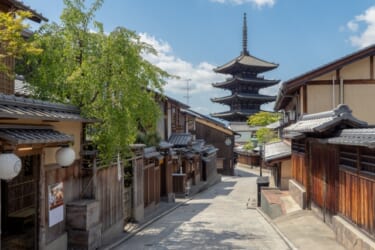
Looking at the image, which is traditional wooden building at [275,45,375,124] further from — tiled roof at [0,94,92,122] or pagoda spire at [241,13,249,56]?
pagoda spire at [241,13,249,56]

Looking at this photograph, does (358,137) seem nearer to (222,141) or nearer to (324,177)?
(324,177)

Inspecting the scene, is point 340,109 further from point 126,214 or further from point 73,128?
point 126,214

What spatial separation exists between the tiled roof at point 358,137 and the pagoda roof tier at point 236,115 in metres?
55.7

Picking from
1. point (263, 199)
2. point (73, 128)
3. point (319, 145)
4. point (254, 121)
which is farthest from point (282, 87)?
point (254, 121)

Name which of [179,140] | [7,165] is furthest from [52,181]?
[179,140]

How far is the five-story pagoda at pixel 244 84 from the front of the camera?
6419cm

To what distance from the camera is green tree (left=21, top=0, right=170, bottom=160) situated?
11.0 metres

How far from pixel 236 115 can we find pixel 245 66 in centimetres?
882

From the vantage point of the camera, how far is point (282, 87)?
696 inches

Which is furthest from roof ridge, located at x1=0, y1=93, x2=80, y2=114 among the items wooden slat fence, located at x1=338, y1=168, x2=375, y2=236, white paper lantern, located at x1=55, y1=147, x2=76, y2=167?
wooden slat fence, located at x1=338, y1=168, x2=375, y2=236

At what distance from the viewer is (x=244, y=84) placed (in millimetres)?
65562

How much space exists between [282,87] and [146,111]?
7798 mm

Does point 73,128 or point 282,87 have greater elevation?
point 282,87

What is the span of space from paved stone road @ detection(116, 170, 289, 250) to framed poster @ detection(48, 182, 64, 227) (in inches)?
101
